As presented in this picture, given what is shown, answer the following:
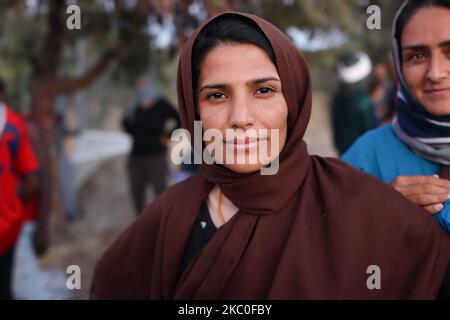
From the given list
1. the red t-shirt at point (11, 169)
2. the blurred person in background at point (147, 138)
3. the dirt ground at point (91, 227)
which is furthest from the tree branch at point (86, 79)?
the red t-shirt at point (11, 169)

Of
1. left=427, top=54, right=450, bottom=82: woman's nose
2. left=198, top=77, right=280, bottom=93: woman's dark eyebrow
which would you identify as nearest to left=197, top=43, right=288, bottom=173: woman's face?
left=198, top=77, right=280, bottom=93: woman's dark eyebrow

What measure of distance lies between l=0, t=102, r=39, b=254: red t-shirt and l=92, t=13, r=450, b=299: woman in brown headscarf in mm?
1835

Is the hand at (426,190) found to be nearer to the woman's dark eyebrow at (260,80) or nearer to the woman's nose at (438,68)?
the woman's nose at (438,68)

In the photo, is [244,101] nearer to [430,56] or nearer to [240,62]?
[240,62]

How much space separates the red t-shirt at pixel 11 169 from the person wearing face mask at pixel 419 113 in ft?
6.98

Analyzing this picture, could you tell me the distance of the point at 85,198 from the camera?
27.9 ft

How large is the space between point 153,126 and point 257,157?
171 inches

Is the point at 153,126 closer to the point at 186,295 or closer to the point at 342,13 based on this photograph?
the point at 342,13

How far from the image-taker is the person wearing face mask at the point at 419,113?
1.58 m

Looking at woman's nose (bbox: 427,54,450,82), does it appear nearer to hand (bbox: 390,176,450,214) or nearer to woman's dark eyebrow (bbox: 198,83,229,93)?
hand (bbox: 390,176,450,214)

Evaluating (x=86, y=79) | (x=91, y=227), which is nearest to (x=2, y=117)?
(x=86, y=79)

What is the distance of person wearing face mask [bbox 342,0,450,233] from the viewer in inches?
62.2

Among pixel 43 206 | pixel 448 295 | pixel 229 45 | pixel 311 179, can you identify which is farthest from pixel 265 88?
pixel 43 206
